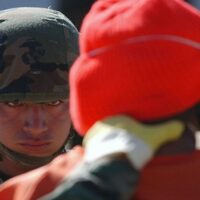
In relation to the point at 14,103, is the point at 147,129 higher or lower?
higher

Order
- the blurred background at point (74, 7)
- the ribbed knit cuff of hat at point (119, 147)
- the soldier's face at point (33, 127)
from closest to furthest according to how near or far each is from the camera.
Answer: the ribbed knit cuff of hat at point (119, 147)
the soldier's face at point (33, 127)
the blurred background at point (74, 7)

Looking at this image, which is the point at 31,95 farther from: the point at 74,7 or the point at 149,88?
the point at 74,7

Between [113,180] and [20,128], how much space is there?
3.46 feet

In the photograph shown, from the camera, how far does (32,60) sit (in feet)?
6.61

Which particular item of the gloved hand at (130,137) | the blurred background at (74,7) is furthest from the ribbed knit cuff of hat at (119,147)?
the blurred background at (74,7)

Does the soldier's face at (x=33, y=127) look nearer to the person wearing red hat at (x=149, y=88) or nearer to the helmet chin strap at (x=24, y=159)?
the helmet chin strap at (x=24, y=159)

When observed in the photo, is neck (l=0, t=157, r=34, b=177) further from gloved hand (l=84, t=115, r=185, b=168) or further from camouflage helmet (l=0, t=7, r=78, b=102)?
gloved hand (l=84, t=115, r=185, b=168)

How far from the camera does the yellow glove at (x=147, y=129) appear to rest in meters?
1.02

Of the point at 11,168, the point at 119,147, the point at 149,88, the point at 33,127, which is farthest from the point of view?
the point at 11,168

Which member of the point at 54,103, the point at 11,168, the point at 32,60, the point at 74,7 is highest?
the point at 32,60

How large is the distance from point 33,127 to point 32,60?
0.64ft

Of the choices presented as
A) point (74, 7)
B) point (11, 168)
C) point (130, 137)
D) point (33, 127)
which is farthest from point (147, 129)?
point (74, 7)

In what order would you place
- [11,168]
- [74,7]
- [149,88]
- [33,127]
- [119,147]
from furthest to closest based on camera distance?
[74,7] → [11,168] → [33,127] → [149,88] → [119,147]

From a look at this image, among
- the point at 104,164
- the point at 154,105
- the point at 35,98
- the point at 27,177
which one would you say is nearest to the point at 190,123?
the point at 154,105
